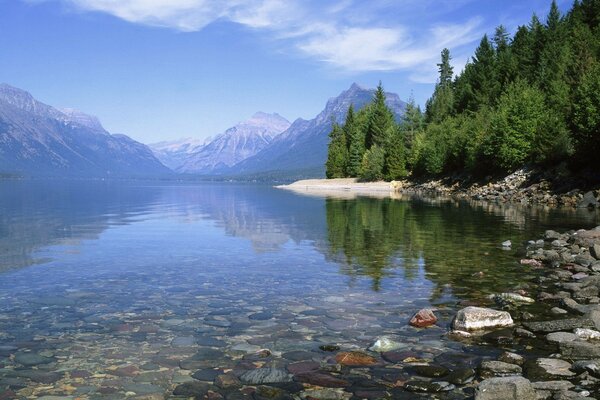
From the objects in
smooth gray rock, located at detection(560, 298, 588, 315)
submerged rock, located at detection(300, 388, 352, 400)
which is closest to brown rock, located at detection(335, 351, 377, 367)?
submerged rock, located at detection(300, 388, 352, 400)

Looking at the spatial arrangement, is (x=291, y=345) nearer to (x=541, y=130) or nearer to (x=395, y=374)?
(x=395, y=374)

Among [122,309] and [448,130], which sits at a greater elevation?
[448,130]

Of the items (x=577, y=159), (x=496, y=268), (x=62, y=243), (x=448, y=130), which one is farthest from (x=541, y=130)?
(x=62, y=243)

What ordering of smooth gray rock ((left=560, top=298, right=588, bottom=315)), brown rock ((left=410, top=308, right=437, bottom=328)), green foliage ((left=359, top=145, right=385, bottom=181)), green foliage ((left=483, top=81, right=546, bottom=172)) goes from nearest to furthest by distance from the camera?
brown rock ((left=410, top=308, right=437, bottom=328)) < smooth gray rock ((left=560, top=298, right=588, bottom=315)) < green foliage ((left=483, top=81, right=546, bottom=172)) < green foliage ((left=359, top=145, right=385, bottom=181))

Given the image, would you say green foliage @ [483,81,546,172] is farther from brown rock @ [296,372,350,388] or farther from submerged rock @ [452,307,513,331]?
brown rock @ [296,372,350,388]

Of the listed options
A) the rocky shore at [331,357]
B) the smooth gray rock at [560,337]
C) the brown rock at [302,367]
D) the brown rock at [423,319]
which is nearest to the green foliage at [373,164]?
the rocky shore at [331,357]

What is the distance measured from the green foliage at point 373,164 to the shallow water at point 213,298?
337 ft

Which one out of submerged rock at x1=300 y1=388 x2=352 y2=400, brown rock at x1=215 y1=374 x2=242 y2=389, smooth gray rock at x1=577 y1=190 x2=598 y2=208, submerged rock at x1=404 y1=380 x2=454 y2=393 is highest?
smooth gray rock at x1=577 y1=190 x2=598 y2=208

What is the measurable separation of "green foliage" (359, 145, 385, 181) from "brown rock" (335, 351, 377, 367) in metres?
126

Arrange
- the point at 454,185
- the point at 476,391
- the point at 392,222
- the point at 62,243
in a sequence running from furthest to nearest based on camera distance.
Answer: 1. the point at 454,185
2. the point at 392,222
3. the point at 62,243
4. the point at 476,391

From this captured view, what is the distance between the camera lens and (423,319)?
43.3ft

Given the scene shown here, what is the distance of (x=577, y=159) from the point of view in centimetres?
6550

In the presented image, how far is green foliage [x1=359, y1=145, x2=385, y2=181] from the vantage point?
444 ft

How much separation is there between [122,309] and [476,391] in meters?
10.6
